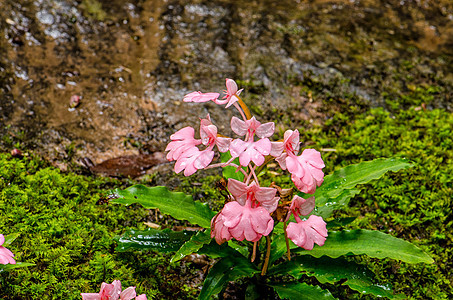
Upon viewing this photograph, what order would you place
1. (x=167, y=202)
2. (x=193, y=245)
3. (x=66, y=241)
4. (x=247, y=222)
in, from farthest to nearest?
1. (x=66, y=241)
2. (x=167, y=202)
3. (x=193, y=245)
4. (x=247, y=222)

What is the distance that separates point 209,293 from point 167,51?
3423 mm

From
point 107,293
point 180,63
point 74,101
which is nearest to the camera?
point 107,293

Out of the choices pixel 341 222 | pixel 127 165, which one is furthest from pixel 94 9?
pixel 341 222

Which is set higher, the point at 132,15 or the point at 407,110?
the point at 132,15

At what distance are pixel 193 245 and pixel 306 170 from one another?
797 millimetres

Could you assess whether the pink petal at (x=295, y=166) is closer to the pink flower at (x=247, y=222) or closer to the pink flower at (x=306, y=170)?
the pink flower at (x=306, y=170)

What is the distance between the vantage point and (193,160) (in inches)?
72.6

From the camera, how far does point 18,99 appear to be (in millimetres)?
4062

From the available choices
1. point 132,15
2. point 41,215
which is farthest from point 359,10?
point 41,215

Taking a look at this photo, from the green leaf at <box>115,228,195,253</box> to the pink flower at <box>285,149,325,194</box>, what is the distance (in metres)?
1.02

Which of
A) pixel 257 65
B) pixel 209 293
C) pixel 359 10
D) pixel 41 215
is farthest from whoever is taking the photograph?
pixel 359 10

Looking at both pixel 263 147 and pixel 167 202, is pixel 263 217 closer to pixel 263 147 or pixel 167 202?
pixel 263 147

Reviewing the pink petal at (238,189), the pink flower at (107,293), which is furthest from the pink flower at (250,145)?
the pink flower at (107,293)

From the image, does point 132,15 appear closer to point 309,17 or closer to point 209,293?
point 309,17
